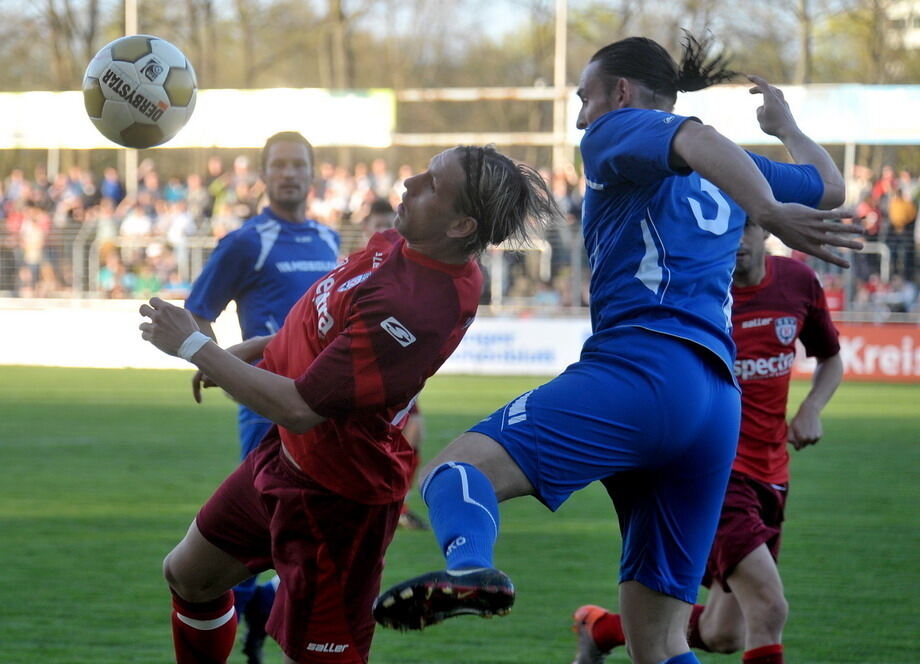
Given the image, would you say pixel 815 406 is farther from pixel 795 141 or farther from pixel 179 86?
pixel 179 86

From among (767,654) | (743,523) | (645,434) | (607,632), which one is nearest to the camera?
(645,434)

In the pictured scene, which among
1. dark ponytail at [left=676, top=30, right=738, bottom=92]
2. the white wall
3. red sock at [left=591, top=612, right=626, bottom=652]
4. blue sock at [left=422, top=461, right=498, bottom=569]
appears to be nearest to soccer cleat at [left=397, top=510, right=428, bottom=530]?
red sock at [left=591, top=612, right=626, bottom=652]

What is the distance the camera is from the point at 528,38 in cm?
4591

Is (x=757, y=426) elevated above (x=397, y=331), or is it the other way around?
(x=397, y=331)

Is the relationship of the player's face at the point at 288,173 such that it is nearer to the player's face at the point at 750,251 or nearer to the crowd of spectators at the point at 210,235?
the player's face at the point at 750,251

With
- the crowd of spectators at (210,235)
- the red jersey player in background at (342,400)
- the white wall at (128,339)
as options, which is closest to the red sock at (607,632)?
the red jersey player in background at (342,400)

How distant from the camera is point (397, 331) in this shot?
148 inches

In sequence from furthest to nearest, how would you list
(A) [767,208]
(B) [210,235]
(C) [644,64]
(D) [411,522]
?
(B) [210,235] → (D) [411,522] → (C) [644,64] → (A) [767,208]

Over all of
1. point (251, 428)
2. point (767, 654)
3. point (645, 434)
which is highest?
point (645, 434)

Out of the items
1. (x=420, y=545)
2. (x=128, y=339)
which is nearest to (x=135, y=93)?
(x=420, y=545)

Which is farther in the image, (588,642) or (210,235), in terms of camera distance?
(210,235)

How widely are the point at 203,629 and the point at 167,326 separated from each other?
1.24 m

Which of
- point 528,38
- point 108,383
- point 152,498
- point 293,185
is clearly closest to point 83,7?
point 528,38

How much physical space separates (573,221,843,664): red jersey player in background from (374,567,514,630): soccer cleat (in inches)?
95.2
